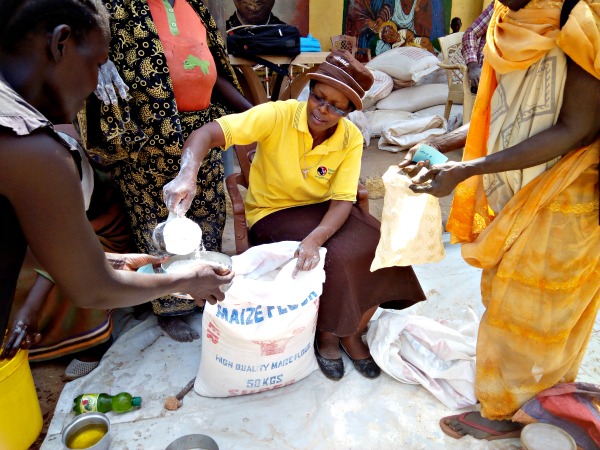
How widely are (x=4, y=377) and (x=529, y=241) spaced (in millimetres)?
1900

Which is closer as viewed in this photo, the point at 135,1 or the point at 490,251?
the point at 490,251

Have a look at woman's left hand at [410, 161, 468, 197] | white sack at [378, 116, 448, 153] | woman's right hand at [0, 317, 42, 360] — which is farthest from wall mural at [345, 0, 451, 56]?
woman's right hand at [0, 317, 42, 360]

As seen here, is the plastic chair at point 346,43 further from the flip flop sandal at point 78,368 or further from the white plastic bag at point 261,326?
the flip flop sandal at point 78,368

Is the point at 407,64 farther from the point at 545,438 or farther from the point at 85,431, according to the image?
the point at 85,431

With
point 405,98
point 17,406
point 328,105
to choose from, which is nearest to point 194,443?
point 17,406

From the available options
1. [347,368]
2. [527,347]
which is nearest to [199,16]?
[347,368]

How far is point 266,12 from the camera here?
6637 mm

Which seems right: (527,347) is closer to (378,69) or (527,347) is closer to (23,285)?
(23,285)

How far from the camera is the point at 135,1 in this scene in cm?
188

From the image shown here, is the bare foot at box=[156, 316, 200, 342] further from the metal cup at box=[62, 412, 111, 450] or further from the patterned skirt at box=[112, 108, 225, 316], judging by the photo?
the metal cup at box=[62, 412, 111, 450]

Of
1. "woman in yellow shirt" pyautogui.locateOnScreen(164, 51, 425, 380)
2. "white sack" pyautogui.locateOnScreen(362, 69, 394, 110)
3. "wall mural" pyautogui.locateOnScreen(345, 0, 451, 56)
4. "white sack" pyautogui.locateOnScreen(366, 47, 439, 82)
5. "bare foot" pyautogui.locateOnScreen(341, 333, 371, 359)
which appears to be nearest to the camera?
"woman in yellow shirt" pyautogui.locateOnScreen(164, 51, 425, 380)

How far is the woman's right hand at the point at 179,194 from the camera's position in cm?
154

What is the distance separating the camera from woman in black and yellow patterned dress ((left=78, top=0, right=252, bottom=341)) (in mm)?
1889

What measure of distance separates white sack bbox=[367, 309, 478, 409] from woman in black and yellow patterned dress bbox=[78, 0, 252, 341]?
979 millimetres
